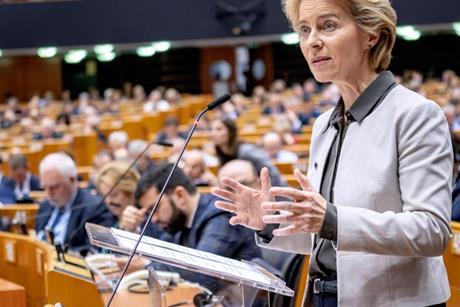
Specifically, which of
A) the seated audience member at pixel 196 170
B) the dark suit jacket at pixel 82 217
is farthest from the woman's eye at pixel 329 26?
the seated audience member at pixel 196 170

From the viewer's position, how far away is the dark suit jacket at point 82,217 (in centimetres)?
512

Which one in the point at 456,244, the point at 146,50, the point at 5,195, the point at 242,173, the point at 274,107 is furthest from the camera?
the point at 146,50

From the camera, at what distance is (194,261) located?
1.94 meters

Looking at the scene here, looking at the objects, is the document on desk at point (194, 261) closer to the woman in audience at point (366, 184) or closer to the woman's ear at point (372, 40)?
the woman in audience at point (366, 184)

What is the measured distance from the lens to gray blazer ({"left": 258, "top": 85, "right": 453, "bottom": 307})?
171 centimetres

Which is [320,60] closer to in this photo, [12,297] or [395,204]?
[395,204]

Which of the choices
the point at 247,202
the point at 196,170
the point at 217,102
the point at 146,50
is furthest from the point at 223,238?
the point at 146,50

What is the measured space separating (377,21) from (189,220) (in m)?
2.41

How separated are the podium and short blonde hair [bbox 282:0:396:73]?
51cm

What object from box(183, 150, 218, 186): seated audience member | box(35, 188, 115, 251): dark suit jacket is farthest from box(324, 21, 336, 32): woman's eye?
box(183, 150, 218, 186): seated audience member

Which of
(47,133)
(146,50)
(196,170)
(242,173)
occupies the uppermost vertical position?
(146,50)

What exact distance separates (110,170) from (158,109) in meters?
12.7

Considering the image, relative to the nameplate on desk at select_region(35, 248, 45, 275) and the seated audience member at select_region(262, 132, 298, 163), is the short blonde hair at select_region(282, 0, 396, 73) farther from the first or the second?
the seated audience member at select_region(262, 132, 298, 163)

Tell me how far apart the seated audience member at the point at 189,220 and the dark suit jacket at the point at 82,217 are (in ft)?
1.58
